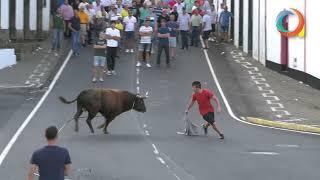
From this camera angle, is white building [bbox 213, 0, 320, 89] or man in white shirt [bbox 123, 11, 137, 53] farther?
man in white shirt [bbox 123, 11, 137, 53]

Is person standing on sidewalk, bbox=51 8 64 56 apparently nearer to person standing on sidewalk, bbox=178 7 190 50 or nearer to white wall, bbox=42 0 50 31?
person standing on sidewalk, bbox=178 7 190 50

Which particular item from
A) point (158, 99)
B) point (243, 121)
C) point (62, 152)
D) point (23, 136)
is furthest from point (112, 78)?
point (62, 152)

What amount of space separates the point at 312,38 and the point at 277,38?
391cm

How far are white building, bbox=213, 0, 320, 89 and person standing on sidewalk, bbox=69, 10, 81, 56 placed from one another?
8.08 m

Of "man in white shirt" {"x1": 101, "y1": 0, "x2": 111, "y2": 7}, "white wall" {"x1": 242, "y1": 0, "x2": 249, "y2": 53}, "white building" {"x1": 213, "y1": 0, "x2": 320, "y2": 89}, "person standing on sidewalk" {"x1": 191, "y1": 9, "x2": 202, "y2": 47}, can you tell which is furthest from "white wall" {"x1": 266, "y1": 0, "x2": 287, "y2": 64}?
"man in white shirt" {"x1": 101, "y1": 0, "x2": 111, "y2": 7}

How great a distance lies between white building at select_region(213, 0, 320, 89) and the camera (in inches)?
1066

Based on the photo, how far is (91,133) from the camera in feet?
58.9

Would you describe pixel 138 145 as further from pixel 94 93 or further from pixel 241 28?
pixel 241 28

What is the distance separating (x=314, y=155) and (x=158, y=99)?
8729mm

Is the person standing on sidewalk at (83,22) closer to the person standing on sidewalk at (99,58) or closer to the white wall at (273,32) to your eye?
the person standing on sidewalk at (99,58)

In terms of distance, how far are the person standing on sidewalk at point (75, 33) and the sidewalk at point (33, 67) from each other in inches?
24.1

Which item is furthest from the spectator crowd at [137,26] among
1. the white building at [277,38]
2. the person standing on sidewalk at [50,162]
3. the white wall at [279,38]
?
the person standing on sidewalk at [50,162]

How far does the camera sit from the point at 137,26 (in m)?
34.3

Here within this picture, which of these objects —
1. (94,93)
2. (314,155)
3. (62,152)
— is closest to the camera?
(62,152)
